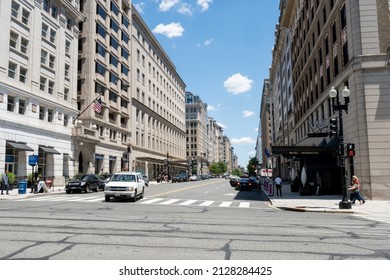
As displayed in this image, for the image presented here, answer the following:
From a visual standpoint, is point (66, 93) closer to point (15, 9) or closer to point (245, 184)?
point (15, 9)

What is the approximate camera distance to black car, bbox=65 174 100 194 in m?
29.0

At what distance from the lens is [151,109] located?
249ft

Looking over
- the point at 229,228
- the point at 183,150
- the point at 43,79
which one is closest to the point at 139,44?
the point at 43,79

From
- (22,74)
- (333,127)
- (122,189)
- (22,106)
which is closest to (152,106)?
(22,74)

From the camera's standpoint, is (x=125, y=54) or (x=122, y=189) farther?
(x=125, y=54)

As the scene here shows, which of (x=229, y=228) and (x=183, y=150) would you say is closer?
(x=229, y=228)

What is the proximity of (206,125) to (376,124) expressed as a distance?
16864 cm

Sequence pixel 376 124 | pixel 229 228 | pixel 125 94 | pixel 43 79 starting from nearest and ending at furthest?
Answer: pixel 229 228 < pixel 376 124 < pixel 43 79 < pixel 125 94

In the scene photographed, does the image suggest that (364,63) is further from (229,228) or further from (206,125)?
(206,125)

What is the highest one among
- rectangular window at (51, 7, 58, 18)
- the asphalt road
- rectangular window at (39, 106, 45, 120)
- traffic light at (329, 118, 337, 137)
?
rectangular window at (51, 7, 58, 18)

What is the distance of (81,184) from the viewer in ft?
96.1

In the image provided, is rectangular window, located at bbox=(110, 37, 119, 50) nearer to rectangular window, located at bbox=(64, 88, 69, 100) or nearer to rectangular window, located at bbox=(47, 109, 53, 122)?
rectangular window, located at bbox=(64, 88, 69, 100)

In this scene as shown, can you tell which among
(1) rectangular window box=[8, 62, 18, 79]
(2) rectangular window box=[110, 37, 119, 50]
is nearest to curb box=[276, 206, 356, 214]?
(1) rectangular window box=[8, 62, 18, 79]

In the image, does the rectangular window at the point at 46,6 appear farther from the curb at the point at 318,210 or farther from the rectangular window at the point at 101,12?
the curb at the point at 318,210
